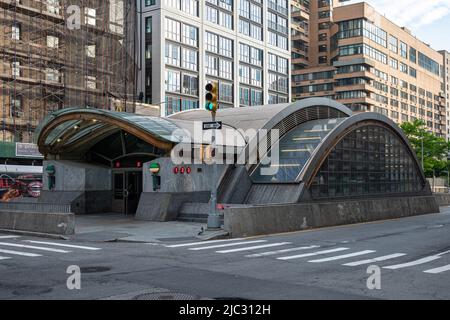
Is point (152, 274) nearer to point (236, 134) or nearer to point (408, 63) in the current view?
point (236, 134)

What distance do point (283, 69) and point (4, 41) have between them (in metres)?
60.5

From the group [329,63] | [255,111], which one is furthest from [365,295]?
[329,63]

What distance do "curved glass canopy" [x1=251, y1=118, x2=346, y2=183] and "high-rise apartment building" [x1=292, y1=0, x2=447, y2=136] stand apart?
287 ft

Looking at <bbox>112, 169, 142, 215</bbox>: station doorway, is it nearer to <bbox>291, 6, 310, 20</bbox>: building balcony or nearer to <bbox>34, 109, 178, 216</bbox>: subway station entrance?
<bbox>34, 109, 178, 216</bbox>: subway station entrance

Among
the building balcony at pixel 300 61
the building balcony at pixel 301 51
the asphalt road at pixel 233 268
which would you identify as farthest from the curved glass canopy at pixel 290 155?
the building balcony at pixel 301 51

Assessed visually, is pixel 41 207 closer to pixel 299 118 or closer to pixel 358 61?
pixel 299 118

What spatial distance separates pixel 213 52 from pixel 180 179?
5985 centimetres

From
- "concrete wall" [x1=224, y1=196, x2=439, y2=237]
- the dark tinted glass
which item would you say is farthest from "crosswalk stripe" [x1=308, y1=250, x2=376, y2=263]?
the dark tinted glass

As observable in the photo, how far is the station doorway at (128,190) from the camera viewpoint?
30.3 m

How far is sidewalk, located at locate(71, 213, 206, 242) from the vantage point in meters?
19.2

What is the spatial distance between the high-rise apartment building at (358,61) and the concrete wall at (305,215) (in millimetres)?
85126

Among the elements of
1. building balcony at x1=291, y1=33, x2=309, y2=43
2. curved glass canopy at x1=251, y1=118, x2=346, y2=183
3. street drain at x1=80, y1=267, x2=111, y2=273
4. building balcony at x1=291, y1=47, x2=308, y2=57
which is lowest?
street drain at x1=80, y1=267, x2=111, y2=273

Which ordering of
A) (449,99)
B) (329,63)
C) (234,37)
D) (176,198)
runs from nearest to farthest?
(176,198) < (234,37) < (329,63) < (449,99)

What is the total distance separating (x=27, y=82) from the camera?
52406mm
